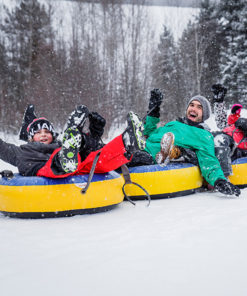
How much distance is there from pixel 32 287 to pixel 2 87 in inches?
492

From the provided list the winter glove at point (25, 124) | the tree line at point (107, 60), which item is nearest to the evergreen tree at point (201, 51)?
the tree line at point (107, 60)

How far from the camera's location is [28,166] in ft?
8.98

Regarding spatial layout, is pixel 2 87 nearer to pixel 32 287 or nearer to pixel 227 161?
pixel 227 161

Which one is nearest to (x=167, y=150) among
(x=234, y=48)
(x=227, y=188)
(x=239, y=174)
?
(x=227, y=188)

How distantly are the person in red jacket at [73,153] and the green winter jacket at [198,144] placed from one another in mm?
1064

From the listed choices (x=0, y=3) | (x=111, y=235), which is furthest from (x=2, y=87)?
(x=111, y=235)

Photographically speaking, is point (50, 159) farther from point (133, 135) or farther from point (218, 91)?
point (218, 91)

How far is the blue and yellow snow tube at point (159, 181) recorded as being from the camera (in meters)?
3.12

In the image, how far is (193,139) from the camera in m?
3.41

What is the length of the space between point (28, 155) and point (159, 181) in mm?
1323

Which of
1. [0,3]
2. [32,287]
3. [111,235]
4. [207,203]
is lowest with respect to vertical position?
[207,203]

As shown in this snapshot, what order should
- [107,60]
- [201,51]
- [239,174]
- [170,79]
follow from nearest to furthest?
[239,174], [107,60], [201,51], [170,79]

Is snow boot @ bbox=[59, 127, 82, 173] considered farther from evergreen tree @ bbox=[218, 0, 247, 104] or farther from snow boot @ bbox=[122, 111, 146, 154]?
evergreen tree @ bbox=[218, 0, 247, 104]

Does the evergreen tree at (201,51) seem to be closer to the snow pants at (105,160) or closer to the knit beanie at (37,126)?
the knit beanie at (37,126)
